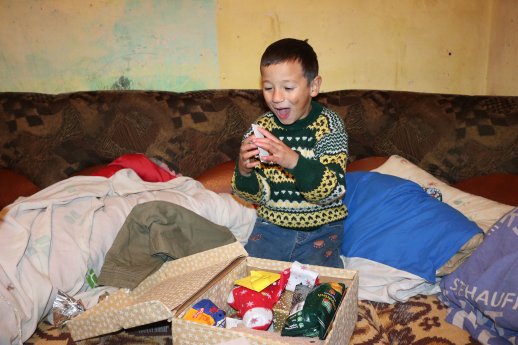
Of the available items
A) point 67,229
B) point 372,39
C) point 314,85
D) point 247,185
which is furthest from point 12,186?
point 372,39

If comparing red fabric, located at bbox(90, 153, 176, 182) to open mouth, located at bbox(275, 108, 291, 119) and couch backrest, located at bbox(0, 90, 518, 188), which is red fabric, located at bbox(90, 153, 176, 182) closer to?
couch backrest, located at bbox(0, 90, 518, 188)

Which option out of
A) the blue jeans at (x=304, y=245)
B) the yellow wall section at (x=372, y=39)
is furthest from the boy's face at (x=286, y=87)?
the yellow wall section at (x=372, y=39)

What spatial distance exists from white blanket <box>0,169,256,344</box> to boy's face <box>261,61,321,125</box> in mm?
510

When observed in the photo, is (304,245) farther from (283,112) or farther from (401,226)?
(283,112)

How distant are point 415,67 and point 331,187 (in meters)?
1.34

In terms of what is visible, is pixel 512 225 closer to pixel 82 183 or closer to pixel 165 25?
pixel 82 183

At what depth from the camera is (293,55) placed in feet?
4.80

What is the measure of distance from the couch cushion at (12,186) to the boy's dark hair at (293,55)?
128 centimetres

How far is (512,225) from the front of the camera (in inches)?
52.4

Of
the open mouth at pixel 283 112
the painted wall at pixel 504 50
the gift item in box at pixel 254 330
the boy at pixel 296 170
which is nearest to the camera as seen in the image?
the gift item in box at pixel 254 330

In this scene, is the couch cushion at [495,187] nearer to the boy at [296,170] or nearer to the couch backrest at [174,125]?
the couch backrest at [174,125]

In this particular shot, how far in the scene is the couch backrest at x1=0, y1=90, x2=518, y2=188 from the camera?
2.10 meters

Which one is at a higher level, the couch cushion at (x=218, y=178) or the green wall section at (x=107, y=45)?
the green wall section at (x=107, y=45)

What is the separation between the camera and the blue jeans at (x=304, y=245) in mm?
1588
